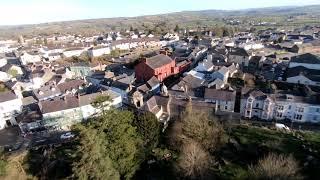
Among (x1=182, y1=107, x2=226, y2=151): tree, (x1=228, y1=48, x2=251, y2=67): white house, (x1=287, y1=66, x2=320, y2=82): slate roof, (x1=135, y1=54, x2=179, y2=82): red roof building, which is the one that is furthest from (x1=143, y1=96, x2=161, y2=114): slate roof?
(x1=228, y1=48, x2=251, y2=67): white house

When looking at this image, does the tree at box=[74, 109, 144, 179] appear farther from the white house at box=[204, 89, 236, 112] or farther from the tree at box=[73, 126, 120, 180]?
the white house at box=[204, 89, 236, 112]

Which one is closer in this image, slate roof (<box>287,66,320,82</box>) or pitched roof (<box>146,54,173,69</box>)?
slate roof (<box>287,66,320,82</box>)

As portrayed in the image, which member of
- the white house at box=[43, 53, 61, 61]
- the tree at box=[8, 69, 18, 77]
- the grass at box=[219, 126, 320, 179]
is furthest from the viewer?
the white house at box=[43, 53, 61, 61]

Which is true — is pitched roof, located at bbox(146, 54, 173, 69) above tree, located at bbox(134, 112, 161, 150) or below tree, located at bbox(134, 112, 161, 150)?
above

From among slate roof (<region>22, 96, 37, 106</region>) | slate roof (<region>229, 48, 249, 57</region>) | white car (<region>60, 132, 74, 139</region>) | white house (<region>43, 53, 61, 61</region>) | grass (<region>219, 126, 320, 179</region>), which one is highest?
slate roof (<region>229, 48, 249, 57</region>)

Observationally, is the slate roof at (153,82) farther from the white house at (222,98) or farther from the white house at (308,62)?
the white house at (308,62)

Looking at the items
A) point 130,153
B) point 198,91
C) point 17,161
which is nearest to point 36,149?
point 17,161

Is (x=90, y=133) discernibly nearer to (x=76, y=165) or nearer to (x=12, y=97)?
(x=76, y=165)
